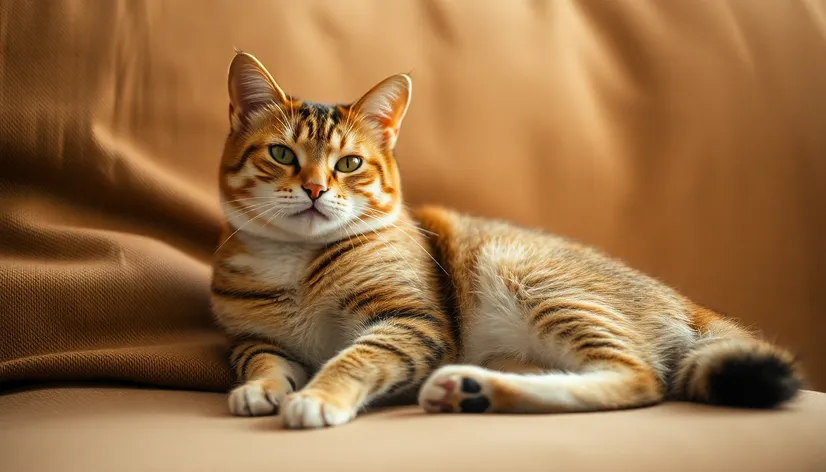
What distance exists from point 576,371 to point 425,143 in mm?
724

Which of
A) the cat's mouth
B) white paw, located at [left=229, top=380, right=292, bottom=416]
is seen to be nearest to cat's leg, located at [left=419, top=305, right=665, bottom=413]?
white paw, located at [left=229, top=380, right=292, bottom=416]

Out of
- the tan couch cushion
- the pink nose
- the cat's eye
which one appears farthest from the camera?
the cat's eye

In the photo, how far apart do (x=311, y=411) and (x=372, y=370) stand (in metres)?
0.17

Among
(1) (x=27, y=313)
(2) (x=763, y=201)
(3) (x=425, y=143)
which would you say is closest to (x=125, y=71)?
(1) (x=27, y=313)

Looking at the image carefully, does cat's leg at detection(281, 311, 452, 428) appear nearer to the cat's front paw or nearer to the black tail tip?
the cat's front paw

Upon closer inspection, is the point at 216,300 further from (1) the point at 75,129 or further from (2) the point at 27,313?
(1) the point at 75,129

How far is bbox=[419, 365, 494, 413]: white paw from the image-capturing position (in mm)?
1020

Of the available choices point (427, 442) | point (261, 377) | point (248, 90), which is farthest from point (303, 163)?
point (427, 442)

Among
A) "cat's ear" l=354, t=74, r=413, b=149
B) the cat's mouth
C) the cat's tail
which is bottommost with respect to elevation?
the cat's tail

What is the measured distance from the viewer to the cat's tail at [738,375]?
0.99 meters

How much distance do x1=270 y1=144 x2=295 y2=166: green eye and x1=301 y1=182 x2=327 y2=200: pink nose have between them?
0.09m

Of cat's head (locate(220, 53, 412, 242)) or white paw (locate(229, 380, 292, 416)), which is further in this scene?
cat's head (locate(220, 53, 412, 242))

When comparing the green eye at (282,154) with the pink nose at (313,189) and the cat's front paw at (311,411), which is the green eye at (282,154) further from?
the cat's front paw at (311,411)

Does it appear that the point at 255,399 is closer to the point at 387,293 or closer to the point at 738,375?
the point at 387,293
